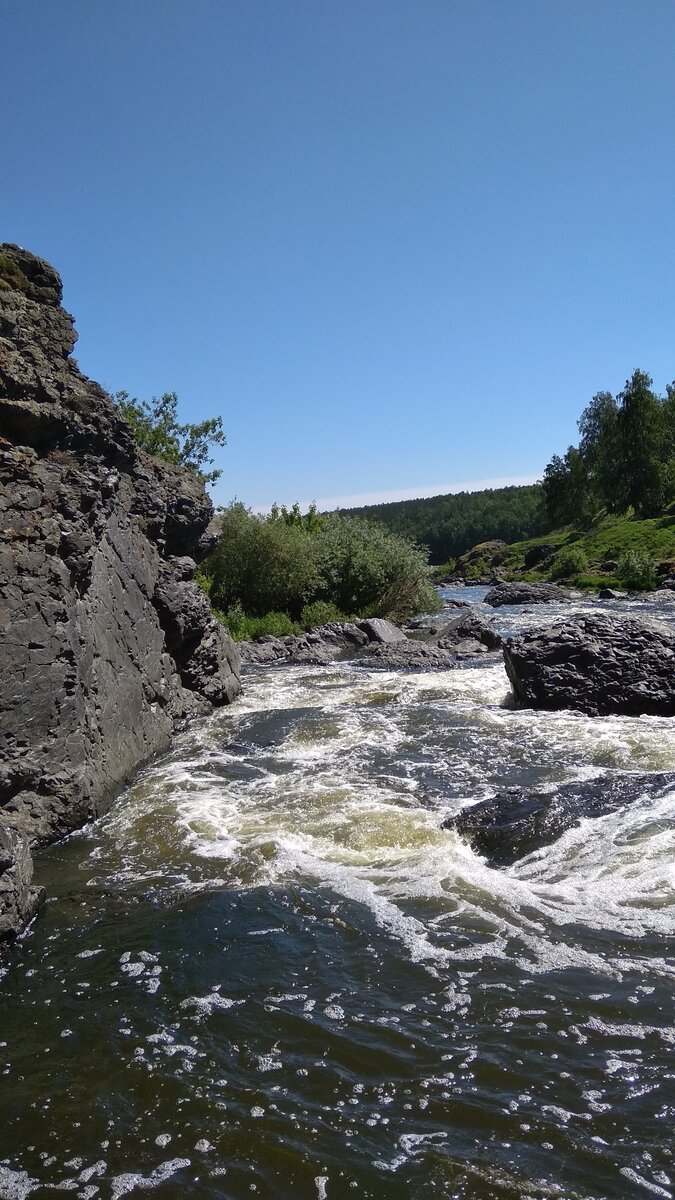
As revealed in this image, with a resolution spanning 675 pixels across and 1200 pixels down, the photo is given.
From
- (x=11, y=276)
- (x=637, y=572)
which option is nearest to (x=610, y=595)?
(x=637, y=572)

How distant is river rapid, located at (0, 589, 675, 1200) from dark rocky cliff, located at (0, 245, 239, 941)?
34.0 inches

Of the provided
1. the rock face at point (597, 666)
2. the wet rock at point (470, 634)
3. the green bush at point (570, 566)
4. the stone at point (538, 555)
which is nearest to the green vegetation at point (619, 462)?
the stone at point (538, 555)

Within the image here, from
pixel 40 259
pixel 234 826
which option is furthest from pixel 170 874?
pixel 40 259

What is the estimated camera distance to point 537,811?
1058 centimetres

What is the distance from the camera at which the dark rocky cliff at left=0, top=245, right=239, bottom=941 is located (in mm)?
10344

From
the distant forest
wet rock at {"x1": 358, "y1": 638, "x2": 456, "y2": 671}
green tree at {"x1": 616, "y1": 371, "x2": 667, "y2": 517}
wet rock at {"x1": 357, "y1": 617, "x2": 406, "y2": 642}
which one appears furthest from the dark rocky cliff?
the distant forest

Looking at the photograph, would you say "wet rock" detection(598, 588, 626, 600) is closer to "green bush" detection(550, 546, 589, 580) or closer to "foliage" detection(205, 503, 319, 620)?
"green bush" detection(550, 546, 589, 580)

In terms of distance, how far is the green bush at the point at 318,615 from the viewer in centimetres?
3578

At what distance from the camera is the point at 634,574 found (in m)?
57.2

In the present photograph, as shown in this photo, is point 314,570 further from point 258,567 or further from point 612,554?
point 612,554

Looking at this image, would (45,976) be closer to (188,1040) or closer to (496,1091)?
(188,1040)

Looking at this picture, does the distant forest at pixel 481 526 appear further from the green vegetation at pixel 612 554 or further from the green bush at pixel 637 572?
the green bush at pixel 637 572

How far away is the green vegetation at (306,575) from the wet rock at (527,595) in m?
18.2

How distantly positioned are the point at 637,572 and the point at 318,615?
31866 mm
